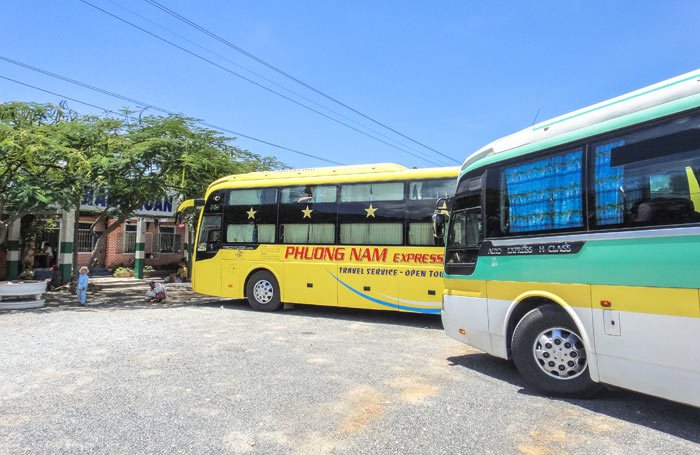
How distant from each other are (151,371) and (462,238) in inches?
178

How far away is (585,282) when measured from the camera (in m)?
4.69

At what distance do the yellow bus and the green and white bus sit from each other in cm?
353

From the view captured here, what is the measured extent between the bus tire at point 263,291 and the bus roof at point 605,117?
6969mm

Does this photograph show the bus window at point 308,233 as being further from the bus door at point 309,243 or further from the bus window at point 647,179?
the bus window at point 647,179

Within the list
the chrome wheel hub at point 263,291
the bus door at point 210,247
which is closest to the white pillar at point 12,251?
the bus door at point 210,247

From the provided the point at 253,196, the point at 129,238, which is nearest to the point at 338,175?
the point at 253,196

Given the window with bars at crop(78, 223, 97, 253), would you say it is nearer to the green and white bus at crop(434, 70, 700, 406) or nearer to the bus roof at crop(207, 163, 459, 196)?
the bus roof at crop(207, 163, 459, 196)

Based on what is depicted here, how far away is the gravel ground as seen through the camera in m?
3.84

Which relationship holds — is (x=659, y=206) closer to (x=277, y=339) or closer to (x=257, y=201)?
(x=277, y=339)

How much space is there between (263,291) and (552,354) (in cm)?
820

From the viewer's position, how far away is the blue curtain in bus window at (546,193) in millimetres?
4945

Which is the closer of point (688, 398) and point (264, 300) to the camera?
point (688, 398)

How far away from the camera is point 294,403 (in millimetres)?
4773

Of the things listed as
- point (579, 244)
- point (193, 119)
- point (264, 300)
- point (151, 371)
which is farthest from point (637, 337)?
point (193, 119)
